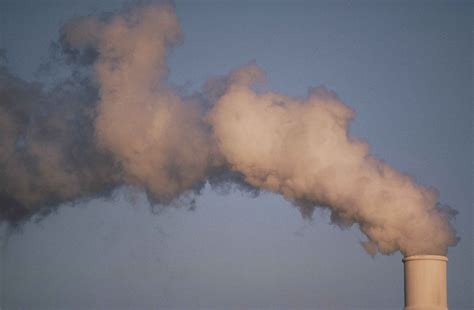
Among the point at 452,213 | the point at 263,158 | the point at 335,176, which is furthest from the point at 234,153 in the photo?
the point at 452,213

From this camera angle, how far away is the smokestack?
19.4 meters

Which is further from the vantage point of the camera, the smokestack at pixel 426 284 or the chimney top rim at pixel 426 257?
the chimney top rim at pixel 426 257

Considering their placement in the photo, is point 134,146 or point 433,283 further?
point 134,146

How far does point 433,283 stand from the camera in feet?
63.9

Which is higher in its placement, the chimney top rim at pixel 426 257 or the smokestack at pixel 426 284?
the chimney top rim at pixel 426 257

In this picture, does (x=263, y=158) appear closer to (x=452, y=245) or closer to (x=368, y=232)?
(x=368, y=232)

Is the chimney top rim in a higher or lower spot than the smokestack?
higher

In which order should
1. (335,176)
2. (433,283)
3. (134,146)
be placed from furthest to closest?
(134,146) < (335,176) < (433,283)

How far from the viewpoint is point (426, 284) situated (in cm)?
1945

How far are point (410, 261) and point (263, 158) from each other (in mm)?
4406

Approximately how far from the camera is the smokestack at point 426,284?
19.4m

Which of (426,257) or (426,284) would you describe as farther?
(426,257)

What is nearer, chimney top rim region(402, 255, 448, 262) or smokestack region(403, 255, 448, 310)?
smokestack region(403, 255, 448, 310)

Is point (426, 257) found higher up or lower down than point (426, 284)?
higher up
